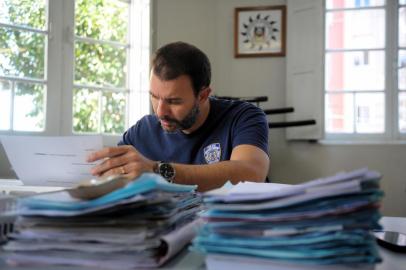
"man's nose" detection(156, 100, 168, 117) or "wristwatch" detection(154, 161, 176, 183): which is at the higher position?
"man's nose" detection(156, 100, 168, 117)

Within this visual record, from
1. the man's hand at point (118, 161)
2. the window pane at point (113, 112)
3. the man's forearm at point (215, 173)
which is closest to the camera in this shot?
the man's hand at point (118, 161)

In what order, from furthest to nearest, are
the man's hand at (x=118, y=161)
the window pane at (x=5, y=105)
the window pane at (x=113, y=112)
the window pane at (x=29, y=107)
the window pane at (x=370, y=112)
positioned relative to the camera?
the window pane at (x=370, y=112)
the window pane at (x=113, y=112)
the window pane at (x=29, y=107)
the window pane at (x=5, y=105)
the man's hand at (x=118, y=161)

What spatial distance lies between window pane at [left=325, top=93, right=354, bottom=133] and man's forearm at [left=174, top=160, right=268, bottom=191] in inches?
110

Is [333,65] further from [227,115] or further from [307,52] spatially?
[227,115]

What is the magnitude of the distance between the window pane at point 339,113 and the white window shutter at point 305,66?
198 mm

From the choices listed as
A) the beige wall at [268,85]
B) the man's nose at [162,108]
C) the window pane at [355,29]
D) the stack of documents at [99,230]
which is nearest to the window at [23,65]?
the beige wall at [268,85]

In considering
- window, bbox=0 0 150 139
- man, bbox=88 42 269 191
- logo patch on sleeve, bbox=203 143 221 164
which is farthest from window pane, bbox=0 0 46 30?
logo patch on sleeve, bbox=203 143 221 164

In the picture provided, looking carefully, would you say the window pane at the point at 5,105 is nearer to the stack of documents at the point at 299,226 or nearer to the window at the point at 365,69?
the stack of documents at the point at 299,226

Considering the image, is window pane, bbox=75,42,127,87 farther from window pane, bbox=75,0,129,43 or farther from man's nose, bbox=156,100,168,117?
man's nose, bbox=156,100,168,117

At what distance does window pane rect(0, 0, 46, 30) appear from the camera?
106 inches

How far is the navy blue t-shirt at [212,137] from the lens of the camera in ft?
5.11

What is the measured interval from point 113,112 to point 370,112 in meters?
2.36

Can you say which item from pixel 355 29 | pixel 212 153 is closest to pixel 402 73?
pixel 355 29

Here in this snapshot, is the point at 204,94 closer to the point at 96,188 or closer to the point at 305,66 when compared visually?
the point at 96,188
